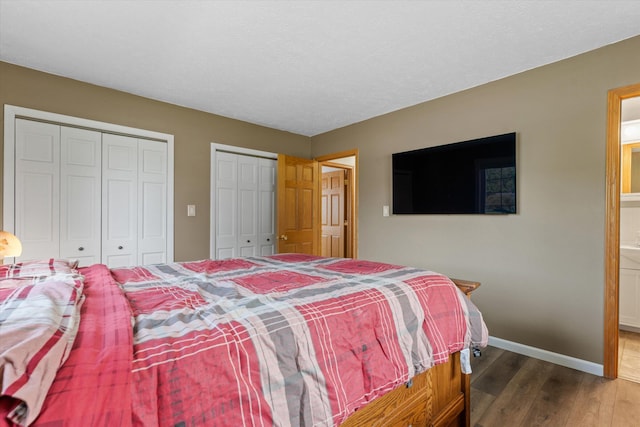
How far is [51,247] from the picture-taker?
2807mm

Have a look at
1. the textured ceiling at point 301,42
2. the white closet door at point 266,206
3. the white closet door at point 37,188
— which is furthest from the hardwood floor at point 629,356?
the white closet door at point 37,188

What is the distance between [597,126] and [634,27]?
0.65 metres

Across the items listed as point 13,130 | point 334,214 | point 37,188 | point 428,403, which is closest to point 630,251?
point 428,403

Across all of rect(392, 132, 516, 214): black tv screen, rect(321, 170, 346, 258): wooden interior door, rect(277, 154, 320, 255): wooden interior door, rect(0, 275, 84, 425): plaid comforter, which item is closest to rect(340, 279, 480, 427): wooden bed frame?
rect(0, 275, 84, 425): plaid comforter

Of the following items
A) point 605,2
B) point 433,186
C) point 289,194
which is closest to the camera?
point 605,2

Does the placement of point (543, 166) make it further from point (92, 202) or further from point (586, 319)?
point (92, 202)

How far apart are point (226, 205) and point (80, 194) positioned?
4.85ft

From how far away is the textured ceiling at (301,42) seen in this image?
75.9 inches

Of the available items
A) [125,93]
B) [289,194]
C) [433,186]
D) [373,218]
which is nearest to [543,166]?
[433,186]

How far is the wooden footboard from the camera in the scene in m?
1.24

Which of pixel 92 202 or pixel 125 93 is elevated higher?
pixel 125 93

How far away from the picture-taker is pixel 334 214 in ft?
19.3

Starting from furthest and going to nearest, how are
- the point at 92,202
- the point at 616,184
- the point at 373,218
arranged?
the point at 373,218
the point at 92,202
the point at 616,184

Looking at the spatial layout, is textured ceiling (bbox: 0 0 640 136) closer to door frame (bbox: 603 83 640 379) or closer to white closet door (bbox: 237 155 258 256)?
door frame (bbox: 603 83 640 379)
